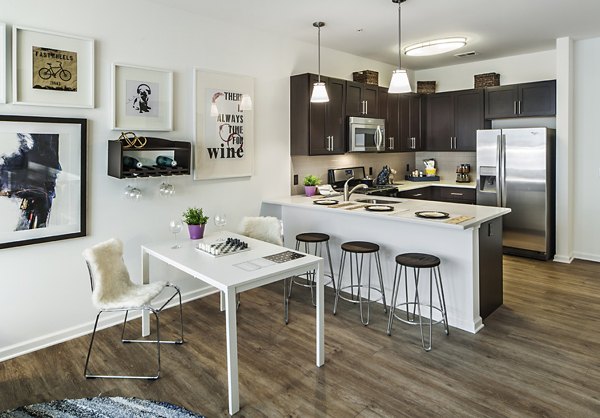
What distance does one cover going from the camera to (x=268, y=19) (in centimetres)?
414

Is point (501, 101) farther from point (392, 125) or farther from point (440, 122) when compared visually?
point (392, 125)

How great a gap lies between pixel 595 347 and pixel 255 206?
319 cm

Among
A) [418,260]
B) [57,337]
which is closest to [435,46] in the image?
[418,260]

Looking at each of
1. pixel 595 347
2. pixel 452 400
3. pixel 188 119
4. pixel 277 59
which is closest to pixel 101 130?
pixel 188 119

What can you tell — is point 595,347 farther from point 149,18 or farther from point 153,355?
point 149,18

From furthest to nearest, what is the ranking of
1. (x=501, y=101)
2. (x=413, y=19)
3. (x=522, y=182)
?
(x=501, y=101), (x=522, y=182), (x=413, y=19)

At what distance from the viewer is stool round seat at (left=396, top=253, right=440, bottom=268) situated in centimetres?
324

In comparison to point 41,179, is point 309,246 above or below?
below

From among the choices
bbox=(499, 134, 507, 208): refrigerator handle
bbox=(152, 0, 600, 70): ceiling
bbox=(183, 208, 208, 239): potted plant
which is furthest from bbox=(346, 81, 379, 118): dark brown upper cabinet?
bbox=(183, 208, 208, 239): potted plant

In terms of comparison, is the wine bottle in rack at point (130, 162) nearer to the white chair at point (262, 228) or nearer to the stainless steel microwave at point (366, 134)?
the white chair at point (262, 228)

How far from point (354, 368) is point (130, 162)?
225 cm

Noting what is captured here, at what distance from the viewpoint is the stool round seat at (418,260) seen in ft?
10.6

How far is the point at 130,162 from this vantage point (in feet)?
11.0

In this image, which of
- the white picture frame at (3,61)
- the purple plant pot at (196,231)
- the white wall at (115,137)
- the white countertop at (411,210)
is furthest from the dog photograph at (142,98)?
the white countertop at (411,210)
